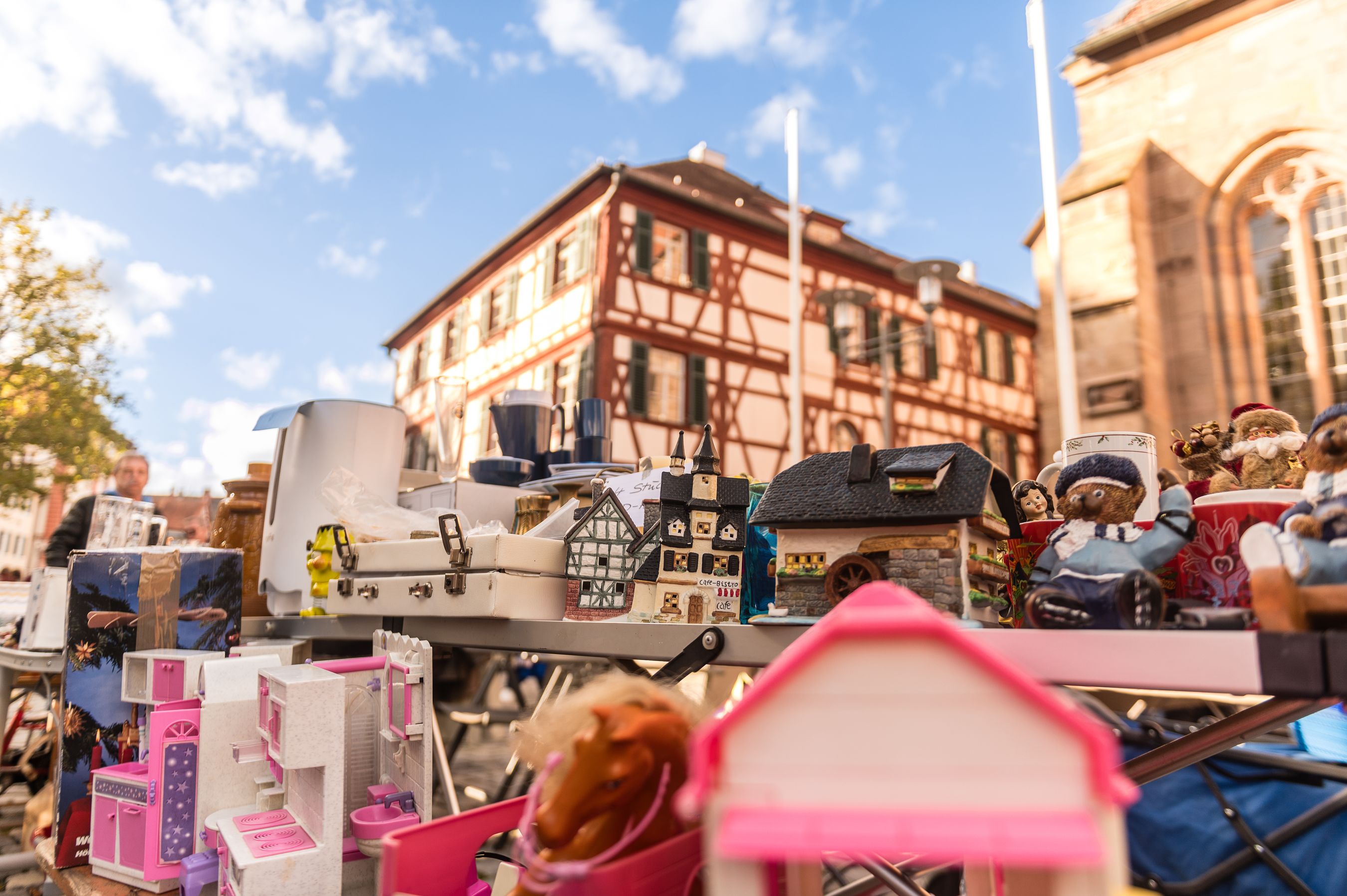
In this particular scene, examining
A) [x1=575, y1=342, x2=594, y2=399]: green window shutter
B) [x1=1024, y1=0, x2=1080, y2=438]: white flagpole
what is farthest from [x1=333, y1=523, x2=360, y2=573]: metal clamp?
[x1=575, y1=342, x2=594, y2=399]: green window shutter

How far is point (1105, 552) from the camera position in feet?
3.28

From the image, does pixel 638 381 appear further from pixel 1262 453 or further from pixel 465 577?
pixel 1262 453

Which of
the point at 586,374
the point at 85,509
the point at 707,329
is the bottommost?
the point at 85,509

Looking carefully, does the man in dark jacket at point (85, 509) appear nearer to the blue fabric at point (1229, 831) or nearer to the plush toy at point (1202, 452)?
the plush toy at point (1202, 452)

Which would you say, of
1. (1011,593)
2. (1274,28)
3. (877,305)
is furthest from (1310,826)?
(877,305)

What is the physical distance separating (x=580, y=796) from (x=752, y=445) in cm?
1139

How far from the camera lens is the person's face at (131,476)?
→ 3.37 meters

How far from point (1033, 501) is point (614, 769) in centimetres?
94

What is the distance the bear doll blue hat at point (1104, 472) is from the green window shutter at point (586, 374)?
9701mm

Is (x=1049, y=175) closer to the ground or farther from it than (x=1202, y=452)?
farther from it

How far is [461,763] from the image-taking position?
20.0ft

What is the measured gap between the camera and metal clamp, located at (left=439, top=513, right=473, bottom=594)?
1647 millimetres

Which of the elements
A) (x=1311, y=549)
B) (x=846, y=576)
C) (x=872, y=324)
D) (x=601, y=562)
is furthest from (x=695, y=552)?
(x=872, y=324)

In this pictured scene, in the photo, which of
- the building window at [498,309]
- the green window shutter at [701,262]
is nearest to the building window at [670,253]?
the green window shutter at [701,262]
